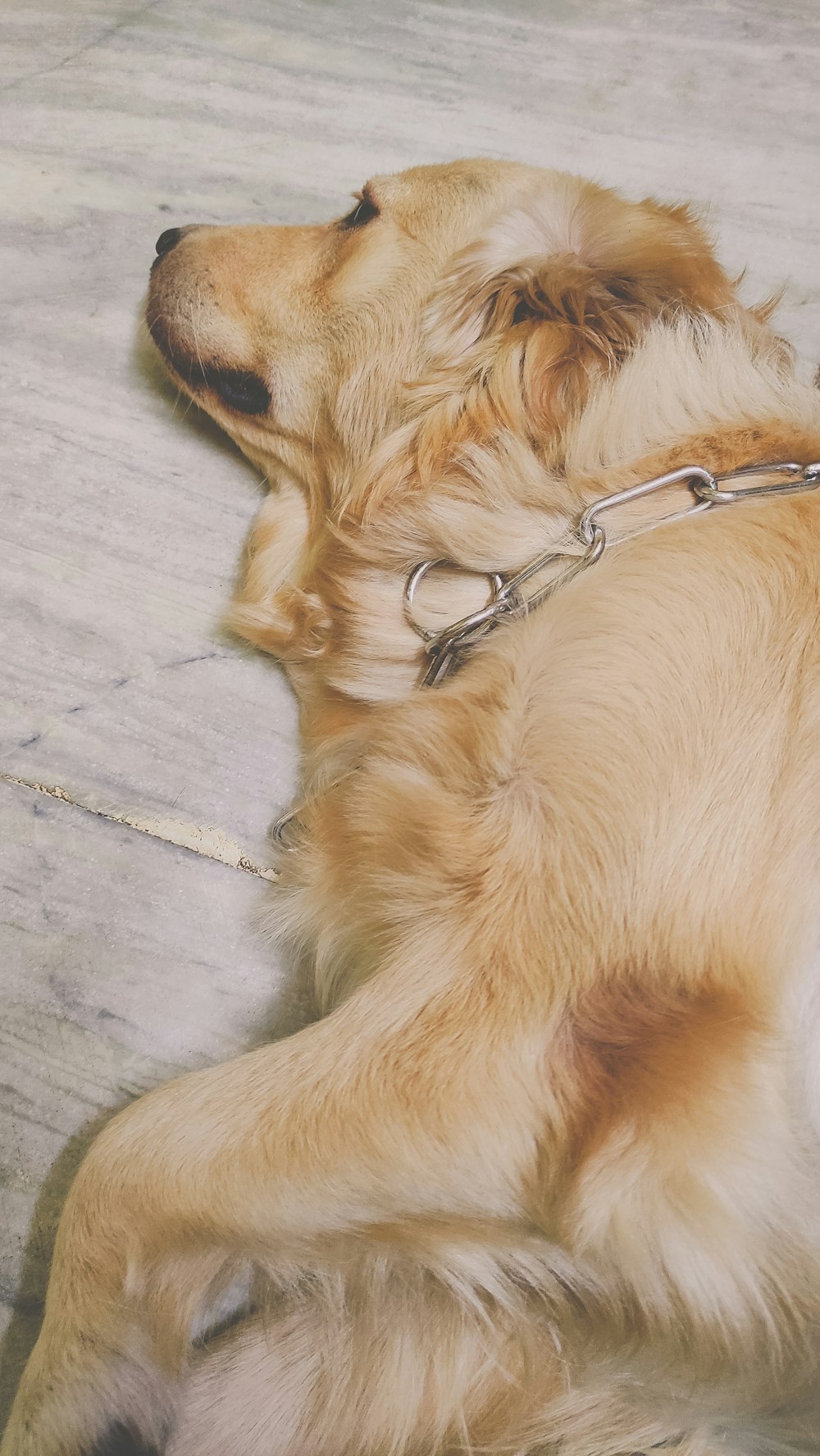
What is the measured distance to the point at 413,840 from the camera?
1.11m

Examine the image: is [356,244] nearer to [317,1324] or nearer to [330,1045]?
[330,1045]

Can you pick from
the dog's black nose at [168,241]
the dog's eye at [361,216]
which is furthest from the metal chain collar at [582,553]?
the dog's black nose at [168,241]

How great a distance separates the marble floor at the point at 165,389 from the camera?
138 cm

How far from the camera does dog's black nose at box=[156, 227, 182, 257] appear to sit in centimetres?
176

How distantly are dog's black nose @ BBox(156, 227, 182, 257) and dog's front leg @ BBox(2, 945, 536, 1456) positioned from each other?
1.44m

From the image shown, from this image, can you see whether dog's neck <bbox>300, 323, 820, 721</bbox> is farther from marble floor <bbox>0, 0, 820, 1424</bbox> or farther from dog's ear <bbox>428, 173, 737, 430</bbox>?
marble floor <bbox>0, 0, 820, 1424</bbox>

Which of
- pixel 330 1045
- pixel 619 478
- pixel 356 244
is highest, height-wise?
pixel 356 244

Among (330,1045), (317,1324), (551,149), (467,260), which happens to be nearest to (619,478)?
(467,260)

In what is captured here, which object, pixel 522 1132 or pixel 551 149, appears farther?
pixel 551 149

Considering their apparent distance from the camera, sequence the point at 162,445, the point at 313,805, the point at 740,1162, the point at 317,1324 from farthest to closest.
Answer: the point at 162,445 < the point at 313,805 < the point at 317,1324 < the point at 740,1162

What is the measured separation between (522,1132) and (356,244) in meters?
1.41

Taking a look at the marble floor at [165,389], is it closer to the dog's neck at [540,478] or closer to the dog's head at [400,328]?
the dog's head at [400,328]

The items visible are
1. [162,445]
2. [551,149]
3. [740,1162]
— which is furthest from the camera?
[551,149]

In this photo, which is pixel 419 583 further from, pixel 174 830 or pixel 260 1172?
pixel 260 1172
